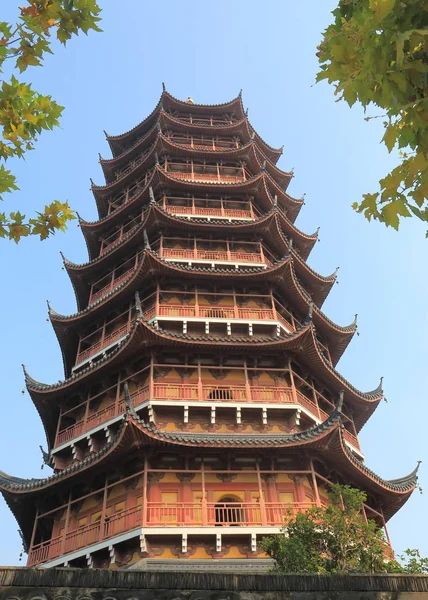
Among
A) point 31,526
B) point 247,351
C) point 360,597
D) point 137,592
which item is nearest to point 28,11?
point 137,592

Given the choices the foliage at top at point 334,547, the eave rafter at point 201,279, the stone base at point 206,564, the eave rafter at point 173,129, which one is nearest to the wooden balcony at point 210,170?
the eave rafter at point 173,129

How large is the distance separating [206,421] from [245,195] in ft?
37.7

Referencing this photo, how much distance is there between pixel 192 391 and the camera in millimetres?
17812

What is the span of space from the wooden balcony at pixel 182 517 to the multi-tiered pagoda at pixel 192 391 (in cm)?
4

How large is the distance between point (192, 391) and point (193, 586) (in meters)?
12.7

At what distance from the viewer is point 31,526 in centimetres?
1967

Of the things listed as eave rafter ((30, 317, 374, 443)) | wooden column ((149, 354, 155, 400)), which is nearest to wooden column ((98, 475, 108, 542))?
wooden column ((149, 354, 155, 400))

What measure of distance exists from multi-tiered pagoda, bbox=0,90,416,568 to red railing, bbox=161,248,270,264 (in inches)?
2.7

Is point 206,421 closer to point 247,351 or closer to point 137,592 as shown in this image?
point 247,351

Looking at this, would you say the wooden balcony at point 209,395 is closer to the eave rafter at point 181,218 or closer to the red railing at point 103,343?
the red railing at point 103,343

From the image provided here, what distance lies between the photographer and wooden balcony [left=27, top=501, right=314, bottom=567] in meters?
14.6

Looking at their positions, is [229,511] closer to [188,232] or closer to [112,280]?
[188,232]

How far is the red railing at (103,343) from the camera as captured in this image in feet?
67.8

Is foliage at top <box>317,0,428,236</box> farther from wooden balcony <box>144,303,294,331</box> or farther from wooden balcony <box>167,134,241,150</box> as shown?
wooden balcony <box>167,134,241,150</box>
